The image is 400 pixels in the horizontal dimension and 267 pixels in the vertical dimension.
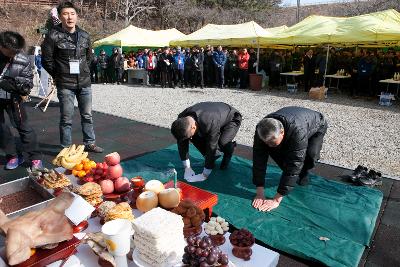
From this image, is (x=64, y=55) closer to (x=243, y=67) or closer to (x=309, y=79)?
(x=243, y=67)

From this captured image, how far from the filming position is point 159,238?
4.90 feet

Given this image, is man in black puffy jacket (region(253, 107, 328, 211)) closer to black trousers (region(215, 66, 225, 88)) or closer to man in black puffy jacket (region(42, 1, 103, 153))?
man in black puffy jacket (region(42, 1, 103, 153))

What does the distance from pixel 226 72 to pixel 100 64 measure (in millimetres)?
6487

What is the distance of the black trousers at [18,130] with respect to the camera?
12.2 ft

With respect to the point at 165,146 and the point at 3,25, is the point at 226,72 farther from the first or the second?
the point at 3,25

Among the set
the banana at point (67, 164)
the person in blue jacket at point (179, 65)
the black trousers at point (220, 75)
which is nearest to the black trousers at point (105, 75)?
the person in blue jacket at point (179, 65)

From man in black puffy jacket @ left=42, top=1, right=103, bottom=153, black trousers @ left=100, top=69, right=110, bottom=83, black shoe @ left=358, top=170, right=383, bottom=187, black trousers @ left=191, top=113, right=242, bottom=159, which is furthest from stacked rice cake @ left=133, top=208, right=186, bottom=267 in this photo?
black trousers @ left=100, top=69, right=110, bottom=83

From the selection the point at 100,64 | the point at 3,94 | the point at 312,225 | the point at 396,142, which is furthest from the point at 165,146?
the point at 100,64

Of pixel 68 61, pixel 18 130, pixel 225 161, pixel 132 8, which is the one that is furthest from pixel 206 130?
pixel 132 8

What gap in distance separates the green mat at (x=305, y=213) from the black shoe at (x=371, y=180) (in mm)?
164

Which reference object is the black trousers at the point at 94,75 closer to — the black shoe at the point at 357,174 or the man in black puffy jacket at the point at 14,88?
the man in black puffy jacket at the point at 14,88

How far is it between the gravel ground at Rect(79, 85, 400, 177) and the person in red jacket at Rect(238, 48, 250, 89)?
1106 mm

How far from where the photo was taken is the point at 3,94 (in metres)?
3.56

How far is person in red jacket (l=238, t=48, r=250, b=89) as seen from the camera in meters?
13.4
